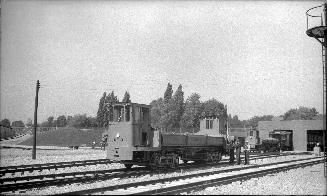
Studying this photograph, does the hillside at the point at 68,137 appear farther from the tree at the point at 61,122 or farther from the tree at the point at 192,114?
the tree at the point at 61,122

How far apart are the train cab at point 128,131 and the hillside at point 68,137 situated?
149 feet

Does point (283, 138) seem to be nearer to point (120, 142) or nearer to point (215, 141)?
point (215, 141)

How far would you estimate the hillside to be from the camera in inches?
2420

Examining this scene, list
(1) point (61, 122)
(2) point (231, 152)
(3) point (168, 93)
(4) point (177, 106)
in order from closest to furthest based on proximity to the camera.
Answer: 1. (2) point (231, 152)
2. (4) point (177, 106)
3. (3) point (168, 93)
4. (1) point (61, 122)

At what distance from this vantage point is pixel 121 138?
1641 cm

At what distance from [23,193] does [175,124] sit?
67192mm

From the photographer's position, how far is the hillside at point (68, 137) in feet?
202

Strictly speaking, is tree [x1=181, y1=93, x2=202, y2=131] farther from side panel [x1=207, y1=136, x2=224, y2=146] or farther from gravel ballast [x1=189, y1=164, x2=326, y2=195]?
gravel ballast [x1=189, y1=164, x2=326, y2=195]

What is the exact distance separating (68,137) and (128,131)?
5168 centimetres

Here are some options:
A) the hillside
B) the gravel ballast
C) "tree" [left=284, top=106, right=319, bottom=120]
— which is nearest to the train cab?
the gravel ballast

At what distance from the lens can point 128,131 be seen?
53.4 feet

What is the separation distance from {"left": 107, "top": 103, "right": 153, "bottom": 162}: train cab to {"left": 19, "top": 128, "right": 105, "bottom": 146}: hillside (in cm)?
4536

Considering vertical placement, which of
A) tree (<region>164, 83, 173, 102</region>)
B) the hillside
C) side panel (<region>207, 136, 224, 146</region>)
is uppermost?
tree (<region>164, 83, 173, 102</region>)

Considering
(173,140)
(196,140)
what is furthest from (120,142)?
(196,140)
